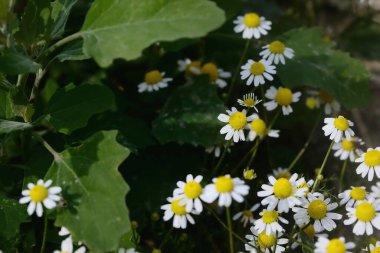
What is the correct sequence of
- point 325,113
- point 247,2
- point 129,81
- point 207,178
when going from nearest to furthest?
point 207,178 → point 325,113 → point 129,81 → point 247,2

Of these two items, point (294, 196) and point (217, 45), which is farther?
point (217, 45)

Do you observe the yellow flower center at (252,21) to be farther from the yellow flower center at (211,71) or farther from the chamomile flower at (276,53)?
the yellow flower center at (211,71)

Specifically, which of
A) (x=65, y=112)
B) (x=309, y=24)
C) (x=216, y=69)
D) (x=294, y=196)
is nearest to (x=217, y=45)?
(x=216, y=69)

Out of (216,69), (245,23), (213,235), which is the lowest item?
(213,235)

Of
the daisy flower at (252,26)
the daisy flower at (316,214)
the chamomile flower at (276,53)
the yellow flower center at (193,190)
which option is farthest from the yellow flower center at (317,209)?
the daisy flower at (252,26)

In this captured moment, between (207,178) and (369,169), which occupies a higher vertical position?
(369,169)

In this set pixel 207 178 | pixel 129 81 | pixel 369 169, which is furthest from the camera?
pixel 129 81

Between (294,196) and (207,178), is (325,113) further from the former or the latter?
(294,196)
